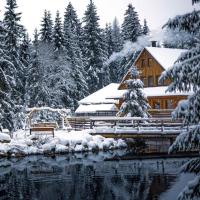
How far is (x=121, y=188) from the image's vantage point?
2034 cm

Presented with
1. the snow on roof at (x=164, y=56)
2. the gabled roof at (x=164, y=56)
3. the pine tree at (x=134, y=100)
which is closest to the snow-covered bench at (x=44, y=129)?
the pine tree at (x=134, y=100)

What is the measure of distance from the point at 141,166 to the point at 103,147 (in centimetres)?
676

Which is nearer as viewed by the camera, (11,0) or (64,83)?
(11,0)

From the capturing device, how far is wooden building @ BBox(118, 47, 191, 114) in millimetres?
44250

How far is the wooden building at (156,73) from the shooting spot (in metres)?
44.2

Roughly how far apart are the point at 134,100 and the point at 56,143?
7.83 m

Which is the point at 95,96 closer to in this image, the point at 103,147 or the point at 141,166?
the point at 103,147

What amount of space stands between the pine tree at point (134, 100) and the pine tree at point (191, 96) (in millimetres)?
26519

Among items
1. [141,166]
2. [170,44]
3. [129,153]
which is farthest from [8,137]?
[170,44]

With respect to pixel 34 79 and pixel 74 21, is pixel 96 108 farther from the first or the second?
pixel 74 21

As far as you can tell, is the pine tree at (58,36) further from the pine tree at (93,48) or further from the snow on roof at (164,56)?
the snow on roof at (164,56)

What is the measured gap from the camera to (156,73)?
47250 mm

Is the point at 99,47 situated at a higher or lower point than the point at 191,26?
higher

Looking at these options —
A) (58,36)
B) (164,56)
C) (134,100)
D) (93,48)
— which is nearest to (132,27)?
(93,48)
